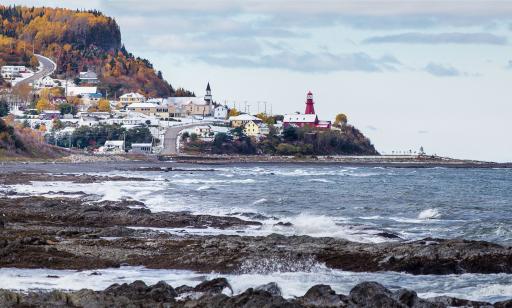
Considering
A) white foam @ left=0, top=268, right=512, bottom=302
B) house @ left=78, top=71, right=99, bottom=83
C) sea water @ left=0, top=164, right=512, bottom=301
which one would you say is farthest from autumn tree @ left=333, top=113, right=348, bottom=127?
white foam @ left=0, top=268, right=512, bottom=302

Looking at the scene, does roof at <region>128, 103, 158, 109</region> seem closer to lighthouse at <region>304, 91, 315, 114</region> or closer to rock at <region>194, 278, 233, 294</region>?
lighthouse at <region>304, 91, 315, 114</region>

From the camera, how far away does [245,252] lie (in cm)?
2412

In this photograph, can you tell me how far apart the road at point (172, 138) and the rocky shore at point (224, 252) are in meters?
103

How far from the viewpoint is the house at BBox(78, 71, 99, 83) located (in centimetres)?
18750

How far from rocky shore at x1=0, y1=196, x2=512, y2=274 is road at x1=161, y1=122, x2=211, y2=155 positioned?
10268 centimetres

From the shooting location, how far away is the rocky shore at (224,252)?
896 inches

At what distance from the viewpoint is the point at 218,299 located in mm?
17016

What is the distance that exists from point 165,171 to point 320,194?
33.4m

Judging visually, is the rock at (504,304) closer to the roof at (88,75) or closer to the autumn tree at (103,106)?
the autumn tree at (103,106)

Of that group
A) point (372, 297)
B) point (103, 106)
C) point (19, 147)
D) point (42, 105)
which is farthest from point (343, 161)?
point (372, 297)

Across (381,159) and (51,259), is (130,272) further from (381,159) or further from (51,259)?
(381,159)

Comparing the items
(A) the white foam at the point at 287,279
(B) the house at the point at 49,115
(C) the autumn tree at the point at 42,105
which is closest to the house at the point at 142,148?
(B) the house at the point at 49,115

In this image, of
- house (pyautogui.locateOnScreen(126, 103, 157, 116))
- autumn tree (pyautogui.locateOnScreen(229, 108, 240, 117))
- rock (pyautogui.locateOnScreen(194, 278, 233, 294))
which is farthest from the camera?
autumn tree (pyautogui.locateOnScreen(229, 108, 240, 117))

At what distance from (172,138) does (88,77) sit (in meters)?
51.9
